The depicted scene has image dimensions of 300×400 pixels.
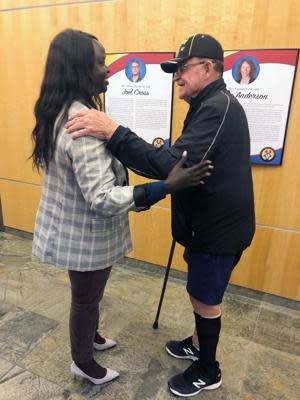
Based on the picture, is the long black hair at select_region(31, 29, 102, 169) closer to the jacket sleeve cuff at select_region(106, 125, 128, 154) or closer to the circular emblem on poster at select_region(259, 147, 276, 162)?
the jacket sleeve cuff at select_region(106, 125, 128, 154)

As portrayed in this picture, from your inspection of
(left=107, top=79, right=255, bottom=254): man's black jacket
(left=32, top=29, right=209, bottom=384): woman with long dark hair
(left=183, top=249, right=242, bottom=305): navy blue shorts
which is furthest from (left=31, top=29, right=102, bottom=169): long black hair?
(left=183, top=249, right=242, bottom=305): navy blue shorts

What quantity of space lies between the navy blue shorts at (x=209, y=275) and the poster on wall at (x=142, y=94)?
3.96 ft

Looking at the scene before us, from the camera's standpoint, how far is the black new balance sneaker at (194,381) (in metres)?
1.66

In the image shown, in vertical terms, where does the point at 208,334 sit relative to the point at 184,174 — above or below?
below

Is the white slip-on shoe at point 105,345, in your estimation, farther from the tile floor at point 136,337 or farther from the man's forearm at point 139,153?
the man's forearm at point 139,153

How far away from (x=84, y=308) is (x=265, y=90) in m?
1.74

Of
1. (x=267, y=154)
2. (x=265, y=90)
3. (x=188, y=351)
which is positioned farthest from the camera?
(x=267, y=154)

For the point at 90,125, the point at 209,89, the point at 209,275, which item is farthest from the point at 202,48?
the point at 209,275

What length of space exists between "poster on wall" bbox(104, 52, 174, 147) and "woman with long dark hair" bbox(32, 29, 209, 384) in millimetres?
1121

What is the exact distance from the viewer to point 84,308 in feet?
4.92

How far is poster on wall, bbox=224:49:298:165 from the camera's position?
2004mm

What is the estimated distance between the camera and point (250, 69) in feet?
6.80

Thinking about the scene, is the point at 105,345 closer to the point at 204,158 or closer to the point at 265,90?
the point at 204,158

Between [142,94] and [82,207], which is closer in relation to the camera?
[82,207]
